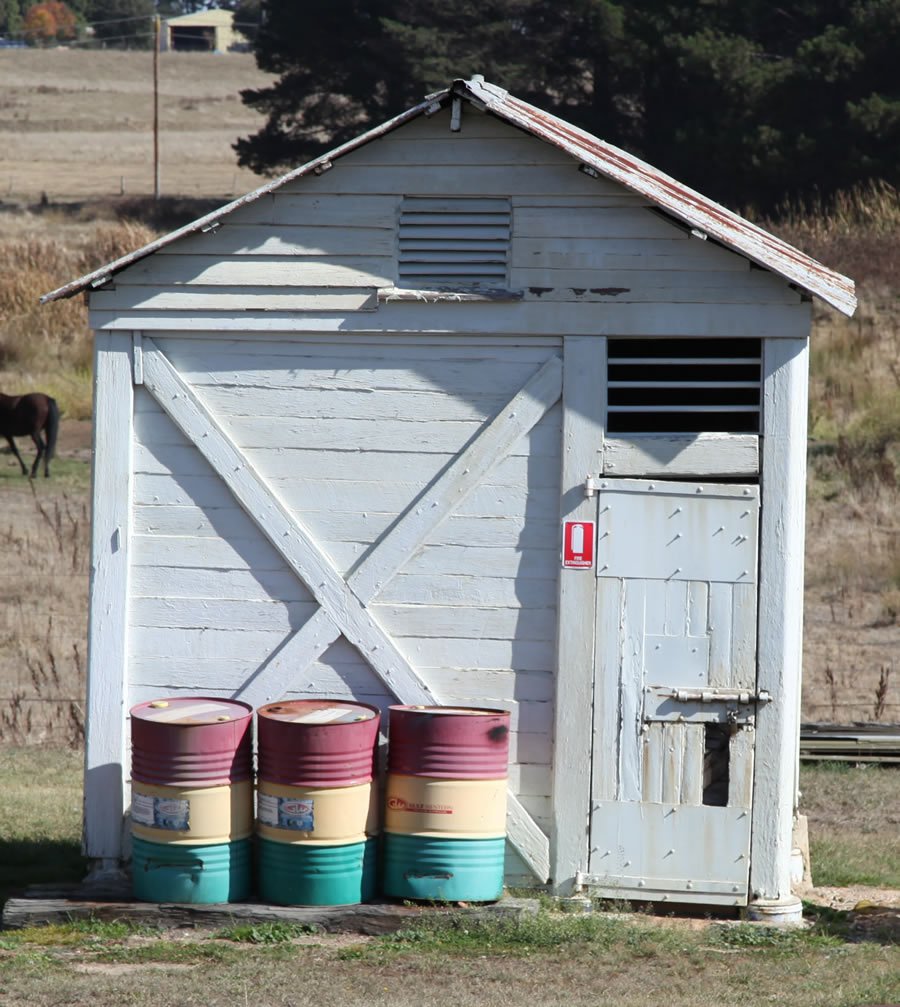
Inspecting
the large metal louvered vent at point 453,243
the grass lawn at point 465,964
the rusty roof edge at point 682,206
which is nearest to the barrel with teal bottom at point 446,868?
the grass lawn at point 465,964

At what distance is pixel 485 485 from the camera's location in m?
7.49

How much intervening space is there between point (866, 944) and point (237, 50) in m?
111

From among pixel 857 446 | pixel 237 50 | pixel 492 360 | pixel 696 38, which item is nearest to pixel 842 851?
pixel 492 360

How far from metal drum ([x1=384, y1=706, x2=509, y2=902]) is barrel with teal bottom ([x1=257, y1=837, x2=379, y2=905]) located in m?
0.20

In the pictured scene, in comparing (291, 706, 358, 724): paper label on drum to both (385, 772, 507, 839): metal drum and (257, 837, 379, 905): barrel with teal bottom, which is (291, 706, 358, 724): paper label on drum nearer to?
(385, 772, 507, 839): metal drum

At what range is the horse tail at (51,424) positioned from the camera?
69.2ft

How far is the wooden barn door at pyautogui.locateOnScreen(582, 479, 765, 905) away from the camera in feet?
24.2

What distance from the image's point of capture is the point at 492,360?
751 centimetres

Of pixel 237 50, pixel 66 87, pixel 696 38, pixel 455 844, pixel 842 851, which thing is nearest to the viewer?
pixel 455 844

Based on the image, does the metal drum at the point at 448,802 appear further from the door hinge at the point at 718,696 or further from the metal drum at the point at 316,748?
the door hinge at the point at 718,696

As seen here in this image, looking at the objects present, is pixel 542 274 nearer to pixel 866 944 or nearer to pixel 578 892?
pixel 578 892

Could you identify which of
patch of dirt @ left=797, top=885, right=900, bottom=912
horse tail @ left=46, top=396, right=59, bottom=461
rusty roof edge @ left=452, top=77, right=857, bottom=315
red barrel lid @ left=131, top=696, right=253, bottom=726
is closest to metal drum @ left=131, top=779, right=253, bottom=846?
red barrel lid @ left=131, top=696, right=253, bottom=726

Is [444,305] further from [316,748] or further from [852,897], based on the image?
[852,897]

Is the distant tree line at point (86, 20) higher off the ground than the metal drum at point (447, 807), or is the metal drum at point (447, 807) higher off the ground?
the distant tree line at point (86, 20)
